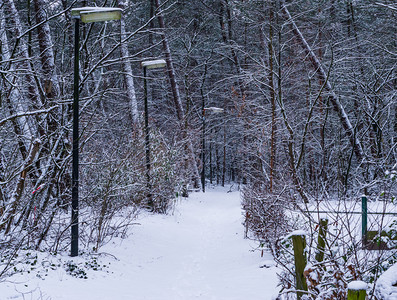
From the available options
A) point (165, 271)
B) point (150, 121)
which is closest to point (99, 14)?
point (165, 271)

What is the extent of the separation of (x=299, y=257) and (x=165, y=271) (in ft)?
16.7

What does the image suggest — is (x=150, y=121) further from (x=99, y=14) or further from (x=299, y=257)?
(x=299, y=257)

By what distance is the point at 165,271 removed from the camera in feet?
29.6

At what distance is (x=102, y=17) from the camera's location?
7582mm

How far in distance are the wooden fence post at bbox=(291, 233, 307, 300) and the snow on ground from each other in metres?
0.57

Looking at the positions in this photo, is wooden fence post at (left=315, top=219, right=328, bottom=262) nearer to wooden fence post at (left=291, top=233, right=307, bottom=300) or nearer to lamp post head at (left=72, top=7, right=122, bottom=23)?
wooden fence post at (left=291, top=233, right=307, bottom=300)

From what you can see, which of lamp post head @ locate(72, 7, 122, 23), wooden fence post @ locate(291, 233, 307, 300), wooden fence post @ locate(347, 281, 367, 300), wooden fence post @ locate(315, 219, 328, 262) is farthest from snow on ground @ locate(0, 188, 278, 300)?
lamp post head @ locate(72, 7, 122, 23)

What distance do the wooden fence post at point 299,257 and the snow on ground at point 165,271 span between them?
0.57 meters

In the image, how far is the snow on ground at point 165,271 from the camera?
6535 millimetres

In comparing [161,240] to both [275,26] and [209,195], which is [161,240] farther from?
[209,195]

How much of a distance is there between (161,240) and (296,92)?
713cm

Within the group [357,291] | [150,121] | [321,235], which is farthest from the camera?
[150,121]

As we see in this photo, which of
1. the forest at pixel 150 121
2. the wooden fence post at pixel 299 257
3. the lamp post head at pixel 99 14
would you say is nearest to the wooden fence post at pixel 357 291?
the wooden fence post at pixel 299 257

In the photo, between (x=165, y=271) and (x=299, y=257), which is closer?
(x=299, y=257)
